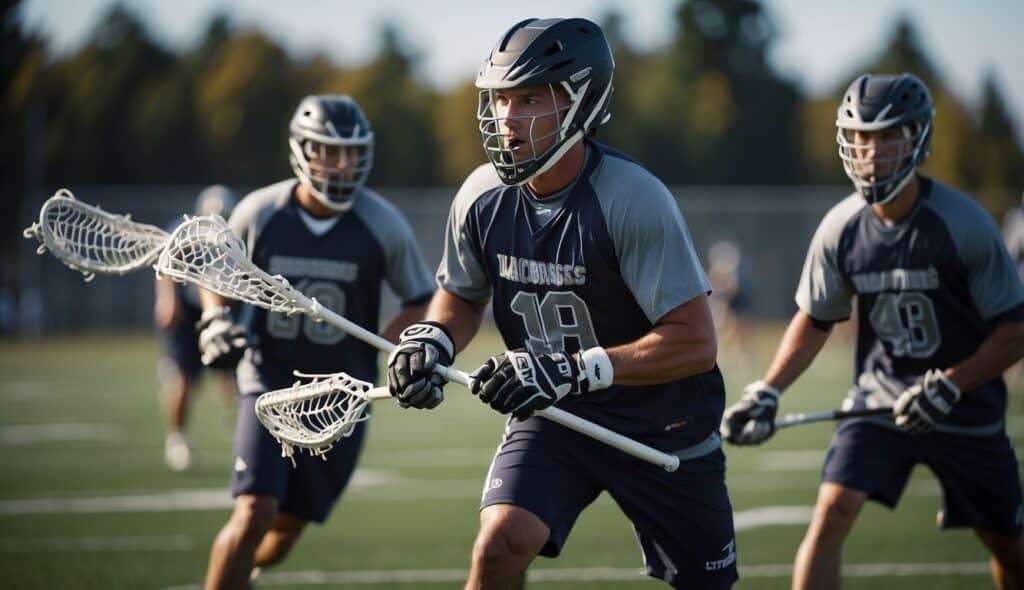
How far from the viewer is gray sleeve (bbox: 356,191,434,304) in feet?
19.8

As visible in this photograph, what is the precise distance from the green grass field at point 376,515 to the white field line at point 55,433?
3cm

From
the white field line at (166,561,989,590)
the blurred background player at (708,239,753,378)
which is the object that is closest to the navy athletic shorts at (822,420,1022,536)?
the white field line at (166,561,989,590)

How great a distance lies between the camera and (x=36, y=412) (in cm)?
1462

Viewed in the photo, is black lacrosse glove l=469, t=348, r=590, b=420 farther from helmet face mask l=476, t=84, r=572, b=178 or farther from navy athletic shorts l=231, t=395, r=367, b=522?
navy athletic shorts l=231, t=395, r=367, b=522

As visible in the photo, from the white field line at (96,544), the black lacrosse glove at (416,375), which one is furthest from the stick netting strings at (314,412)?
the white field line at (96,544)

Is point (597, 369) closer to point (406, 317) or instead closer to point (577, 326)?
point (577, 326)

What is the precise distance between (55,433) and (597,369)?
1015cm

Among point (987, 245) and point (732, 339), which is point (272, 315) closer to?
point (987, 245)

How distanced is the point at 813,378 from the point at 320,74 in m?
24.3

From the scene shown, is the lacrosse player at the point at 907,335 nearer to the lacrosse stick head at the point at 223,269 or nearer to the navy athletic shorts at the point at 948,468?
the navy athletic shorts at the point at 948,468

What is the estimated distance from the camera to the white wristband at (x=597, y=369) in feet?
13.0

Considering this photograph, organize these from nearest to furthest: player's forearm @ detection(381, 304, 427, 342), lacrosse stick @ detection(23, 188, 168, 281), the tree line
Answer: lacrosse stick @ detection(23, 188, 168, 281)
player's forearm @ detection(381, 304, 427, 342)
the tree line

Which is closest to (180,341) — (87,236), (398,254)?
(398,254)

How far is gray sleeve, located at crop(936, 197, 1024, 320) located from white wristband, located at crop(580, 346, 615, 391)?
6.29 feet
